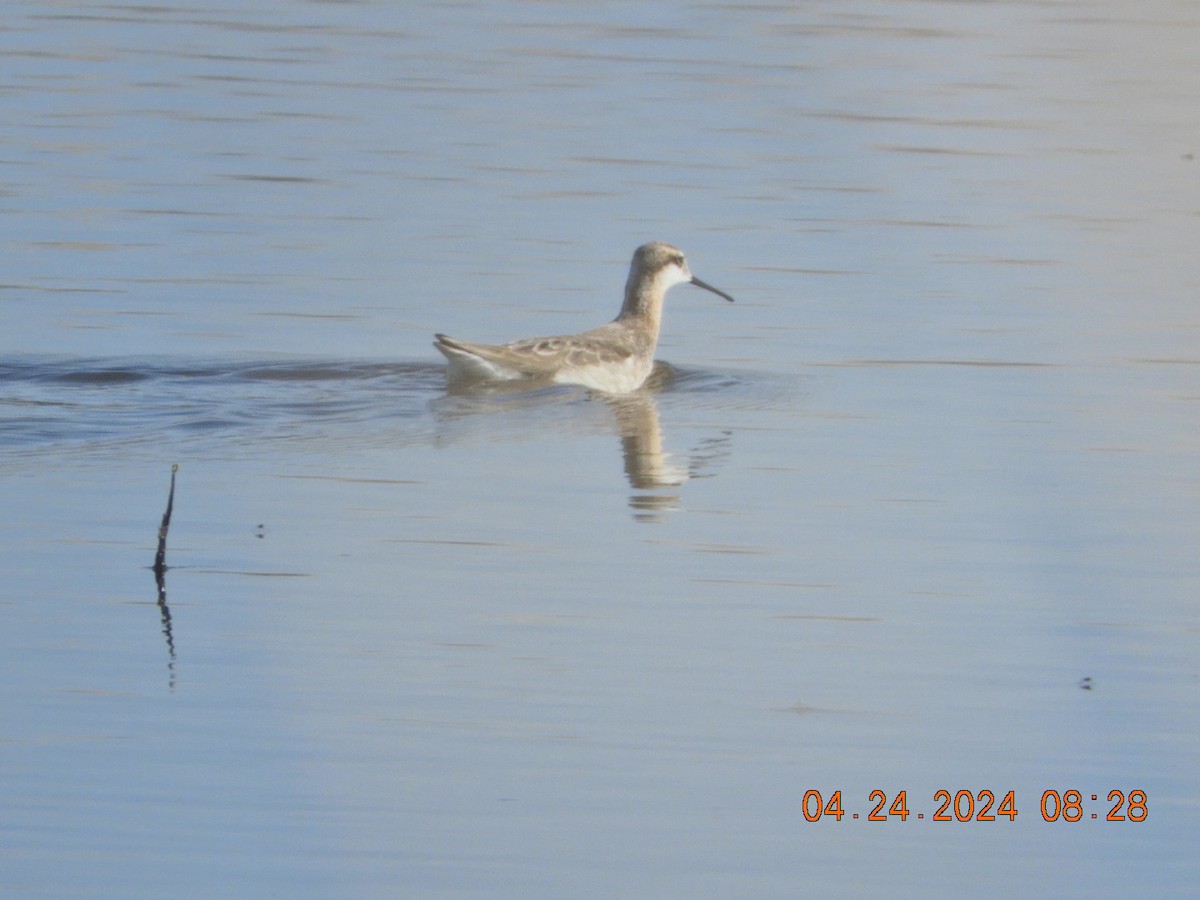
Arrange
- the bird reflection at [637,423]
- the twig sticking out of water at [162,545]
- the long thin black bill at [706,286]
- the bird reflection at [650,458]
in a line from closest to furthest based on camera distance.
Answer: the twig sticking out of water at [162,545]
the bird reflection at [650,458]
the bird reflection at [637,423]
the long thin black bill at [706,286]

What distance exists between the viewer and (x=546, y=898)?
16.7 ft

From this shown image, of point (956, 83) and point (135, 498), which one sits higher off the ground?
point (956, 83)

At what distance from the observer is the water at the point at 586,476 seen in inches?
221

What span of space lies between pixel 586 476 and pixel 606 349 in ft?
8.15

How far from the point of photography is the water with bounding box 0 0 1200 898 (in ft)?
18.4

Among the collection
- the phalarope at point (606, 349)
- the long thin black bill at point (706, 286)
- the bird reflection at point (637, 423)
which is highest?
the long thin black bill at point (706, 286)

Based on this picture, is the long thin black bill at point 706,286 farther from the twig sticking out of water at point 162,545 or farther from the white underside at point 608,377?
the twig sticking out of water at point 162,545

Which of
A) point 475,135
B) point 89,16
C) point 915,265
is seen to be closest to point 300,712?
point 915,265

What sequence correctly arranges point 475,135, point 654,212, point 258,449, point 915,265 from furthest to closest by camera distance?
point 475,135 → point 654,212 → point 915,265 → point 258,449

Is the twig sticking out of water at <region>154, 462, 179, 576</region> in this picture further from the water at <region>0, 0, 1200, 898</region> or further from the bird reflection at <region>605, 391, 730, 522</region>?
the bird reflection at <region>605, 391, 730, 522</region>

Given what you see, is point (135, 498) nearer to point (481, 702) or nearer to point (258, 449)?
point (258, 449)

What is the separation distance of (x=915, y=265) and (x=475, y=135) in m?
4.25
